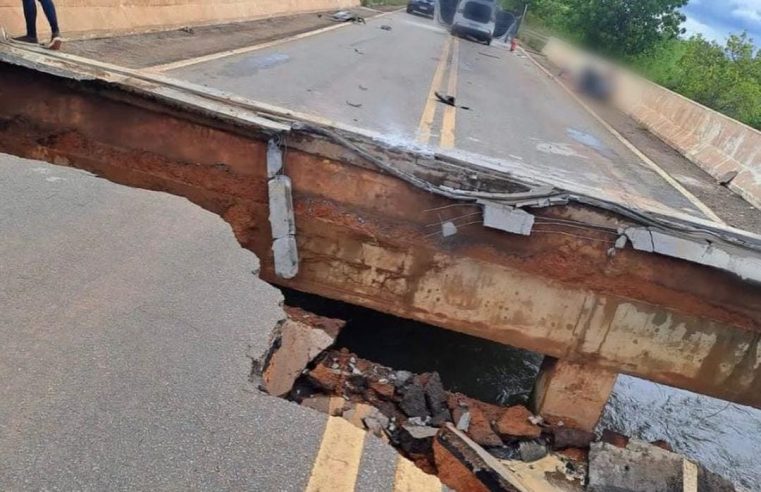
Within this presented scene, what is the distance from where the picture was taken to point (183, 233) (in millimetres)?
4805

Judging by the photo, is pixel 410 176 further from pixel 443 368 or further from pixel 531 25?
pixel 531 25

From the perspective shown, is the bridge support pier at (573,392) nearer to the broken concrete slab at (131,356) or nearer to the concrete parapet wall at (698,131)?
the broken concrete slab at (131,356)

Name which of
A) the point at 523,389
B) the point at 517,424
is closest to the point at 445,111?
the point at 523,389

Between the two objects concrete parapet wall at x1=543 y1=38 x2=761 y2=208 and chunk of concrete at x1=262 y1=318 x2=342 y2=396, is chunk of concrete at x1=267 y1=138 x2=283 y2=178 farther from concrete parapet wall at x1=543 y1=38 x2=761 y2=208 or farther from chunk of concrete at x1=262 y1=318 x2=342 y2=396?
concrete parapet wall at x1=543 y1=38 x2=761 y2=208

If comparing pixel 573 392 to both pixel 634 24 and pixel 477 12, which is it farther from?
pixel 477 12

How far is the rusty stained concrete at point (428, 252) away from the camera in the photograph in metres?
5.75

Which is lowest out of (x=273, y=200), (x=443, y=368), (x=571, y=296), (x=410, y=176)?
(x=443, y=368)

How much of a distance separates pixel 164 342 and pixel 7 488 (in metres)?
1.13

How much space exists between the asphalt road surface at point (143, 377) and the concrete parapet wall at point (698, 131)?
7.83m

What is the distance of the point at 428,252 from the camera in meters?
5.96

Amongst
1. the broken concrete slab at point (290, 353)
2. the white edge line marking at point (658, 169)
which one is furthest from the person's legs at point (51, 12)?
the white edge line marking at point (658, 169)

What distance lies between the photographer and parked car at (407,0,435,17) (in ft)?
129

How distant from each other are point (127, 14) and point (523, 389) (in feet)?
29.2

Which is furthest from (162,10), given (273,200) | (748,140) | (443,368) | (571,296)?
(748,140)
